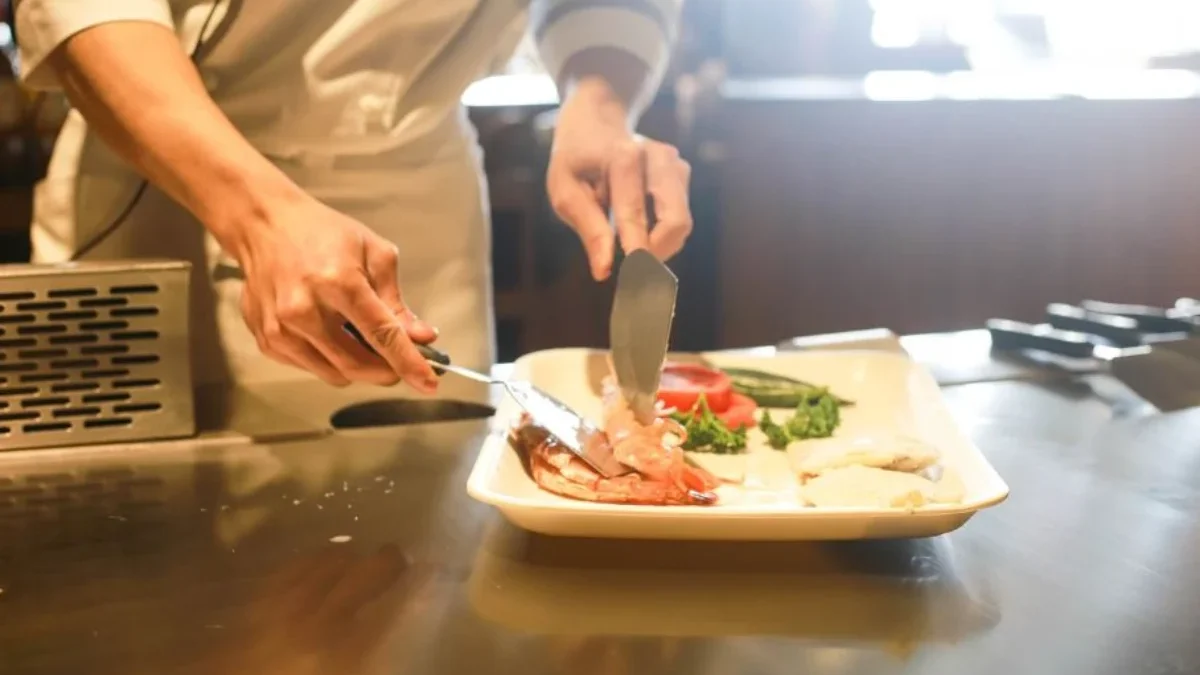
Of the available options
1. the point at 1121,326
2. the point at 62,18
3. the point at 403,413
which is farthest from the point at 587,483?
the point at 1121,326

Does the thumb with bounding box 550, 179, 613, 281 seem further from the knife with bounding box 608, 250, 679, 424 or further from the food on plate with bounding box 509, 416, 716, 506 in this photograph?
the food on plate with bounding box 509, 416, 716, 506

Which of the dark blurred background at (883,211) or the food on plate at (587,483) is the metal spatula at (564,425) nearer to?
the food on plate at (587,483)

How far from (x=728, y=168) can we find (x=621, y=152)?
146 centimetres

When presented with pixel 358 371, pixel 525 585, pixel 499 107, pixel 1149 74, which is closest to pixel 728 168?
pixel 499 107

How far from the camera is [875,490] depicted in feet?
2.09

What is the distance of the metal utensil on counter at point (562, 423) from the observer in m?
0.68

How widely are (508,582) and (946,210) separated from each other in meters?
2.05

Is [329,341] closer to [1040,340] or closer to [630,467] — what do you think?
[630,467]

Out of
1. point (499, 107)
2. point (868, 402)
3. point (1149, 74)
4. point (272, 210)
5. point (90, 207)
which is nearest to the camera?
point (272, 210)

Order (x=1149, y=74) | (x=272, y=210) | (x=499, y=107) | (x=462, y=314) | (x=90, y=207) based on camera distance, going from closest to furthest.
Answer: (x=272, y=210)
(x=90, y=207)
(x=462, y=314)
(x=499, y=107)
(x=1149, y=74)

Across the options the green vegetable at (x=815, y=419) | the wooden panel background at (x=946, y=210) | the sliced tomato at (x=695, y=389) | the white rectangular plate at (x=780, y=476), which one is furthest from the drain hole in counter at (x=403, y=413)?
the wooden panel background at (x=946, y=210)

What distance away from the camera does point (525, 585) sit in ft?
1.98

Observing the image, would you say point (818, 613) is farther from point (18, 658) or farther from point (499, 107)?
point (499, 107)

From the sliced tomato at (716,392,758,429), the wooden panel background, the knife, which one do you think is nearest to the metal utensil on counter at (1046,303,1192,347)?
the sliced tomato at (716,392,758,429)
